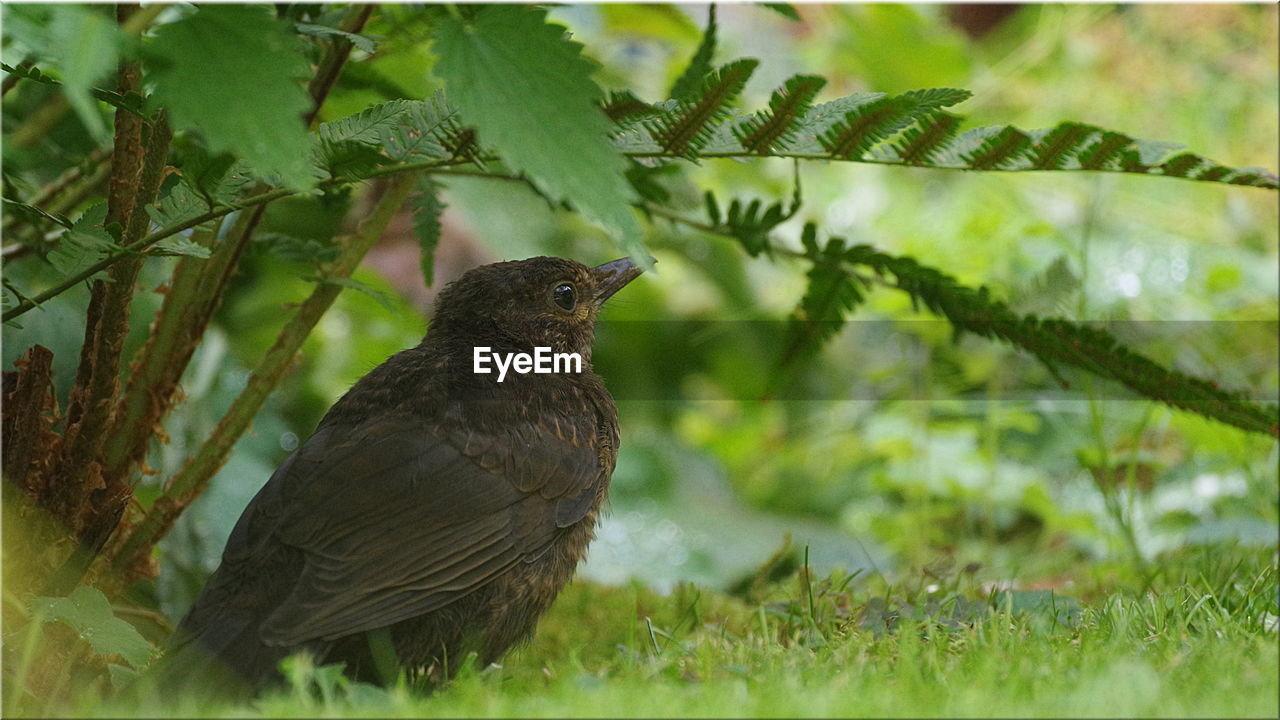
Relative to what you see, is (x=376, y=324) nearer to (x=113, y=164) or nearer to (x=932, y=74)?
(x=113, y=164)

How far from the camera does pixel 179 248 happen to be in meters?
1.66

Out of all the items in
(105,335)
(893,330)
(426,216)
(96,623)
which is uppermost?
(426,216)

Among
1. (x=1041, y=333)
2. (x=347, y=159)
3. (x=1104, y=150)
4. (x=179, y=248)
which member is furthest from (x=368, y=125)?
(x=1041, y=333)

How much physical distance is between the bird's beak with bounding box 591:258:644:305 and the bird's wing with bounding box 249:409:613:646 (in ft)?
1.54

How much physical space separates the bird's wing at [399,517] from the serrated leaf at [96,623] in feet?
0.66

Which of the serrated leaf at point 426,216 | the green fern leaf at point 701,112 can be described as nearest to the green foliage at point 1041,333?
the green fern leaf at point 701,112

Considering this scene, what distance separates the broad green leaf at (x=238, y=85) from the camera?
1.23 meters

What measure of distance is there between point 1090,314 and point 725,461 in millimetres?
2345

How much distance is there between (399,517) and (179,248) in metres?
0.55

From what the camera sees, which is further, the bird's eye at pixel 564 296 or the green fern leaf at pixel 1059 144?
A: the bird's eye at pixel 564 296

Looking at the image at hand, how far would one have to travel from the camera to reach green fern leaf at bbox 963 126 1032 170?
1959 mm

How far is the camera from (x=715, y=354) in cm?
559

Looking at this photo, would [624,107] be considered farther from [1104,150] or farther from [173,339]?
[173,339]

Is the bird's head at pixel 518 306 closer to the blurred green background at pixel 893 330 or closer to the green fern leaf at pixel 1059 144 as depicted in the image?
the blurred green background at pixel 893 330
